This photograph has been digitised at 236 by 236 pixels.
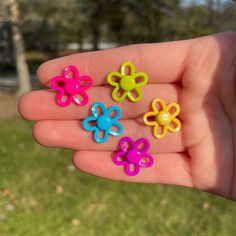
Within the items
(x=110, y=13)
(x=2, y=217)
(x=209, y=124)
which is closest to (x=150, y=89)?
(x=209, y=124)

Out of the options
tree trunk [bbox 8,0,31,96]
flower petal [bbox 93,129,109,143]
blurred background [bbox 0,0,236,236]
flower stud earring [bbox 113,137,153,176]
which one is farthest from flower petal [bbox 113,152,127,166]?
tree trunk [bbox 8,0,31,96]

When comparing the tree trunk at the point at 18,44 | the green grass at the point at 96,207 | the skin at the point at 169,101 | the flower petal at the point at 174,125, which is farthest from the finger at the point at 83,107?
the tree trunk at the point at 18,44

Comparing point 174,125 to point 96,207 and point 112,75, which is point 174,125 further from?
point 96,207

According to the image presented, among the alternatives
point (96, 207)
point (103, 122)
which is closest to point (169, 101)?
point (103, 122)

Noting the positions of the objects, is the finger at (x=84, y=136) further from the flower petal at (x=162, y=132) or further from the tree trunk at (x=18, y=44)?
the tree trunk at (x=18, y=44)

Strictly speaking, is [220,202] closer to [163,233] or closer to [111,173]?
[163,233]
